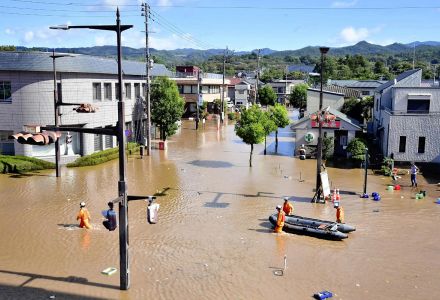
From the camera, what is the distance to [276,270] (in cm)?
1448

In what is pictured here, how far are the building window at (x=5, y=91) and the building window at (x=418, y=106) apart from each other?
28.2m

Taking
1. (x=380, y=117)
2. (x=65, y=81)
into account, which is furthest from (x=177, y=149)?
(x=380, y=117)

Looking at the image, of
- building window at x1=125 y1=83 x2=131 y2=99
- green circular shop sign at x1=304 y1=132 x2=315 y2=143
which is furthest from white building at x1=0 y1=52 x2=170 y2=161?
green circular shop sign at x1=304 y1=132 x2=315 y2=143

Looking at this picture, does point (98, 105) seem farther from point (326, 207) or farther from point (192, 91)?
point (192, 91)

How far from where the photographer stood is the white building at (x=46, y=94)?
30.7 meters

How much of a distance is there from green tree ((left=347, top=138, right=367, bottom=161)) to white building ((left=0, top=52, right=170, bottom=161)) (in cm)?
1944

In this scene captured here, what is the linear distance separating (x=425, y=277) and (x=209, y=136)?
3712 cm

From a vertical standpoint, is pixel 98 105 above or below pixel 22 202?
above

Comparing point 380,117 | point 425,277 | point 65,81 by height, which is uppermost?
point 65,81

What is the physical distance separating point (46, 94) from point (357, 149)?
22.4m

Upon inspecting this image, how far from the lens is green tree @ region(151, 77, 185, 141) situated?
133ft

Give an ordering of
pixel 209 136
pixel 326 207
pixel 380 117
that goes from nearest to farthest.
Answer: pixel 326 207 → pixel 380 117 → pixel 209 136

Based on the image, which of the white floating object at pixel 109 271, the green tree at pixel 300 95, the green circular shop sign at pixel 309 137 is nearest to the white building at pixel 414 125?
the green circular shop sign at pixel 309 137

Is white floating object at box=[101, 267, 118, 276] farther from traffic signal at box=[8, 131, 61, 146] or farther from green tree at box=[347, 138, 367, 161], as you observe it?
green tree at box=[347, 138, 367, 161]
